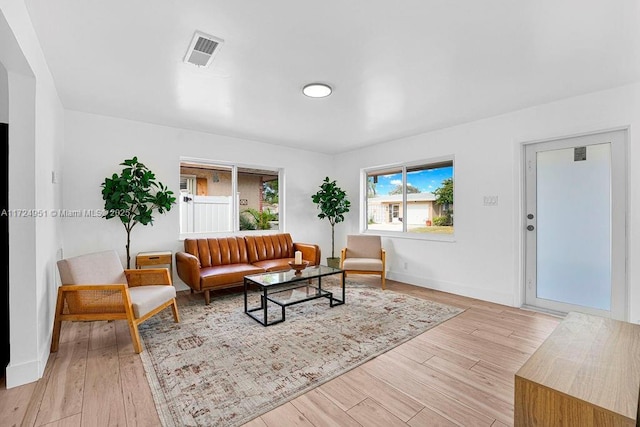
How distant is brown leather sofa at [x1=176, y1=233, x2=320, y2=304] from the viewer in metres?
3.73

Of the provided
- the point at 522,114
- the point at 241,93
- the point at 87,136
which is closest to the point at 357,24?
the point at 241,93

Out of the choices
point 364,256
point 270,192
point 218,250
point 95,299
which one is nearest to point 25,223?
point 95,299

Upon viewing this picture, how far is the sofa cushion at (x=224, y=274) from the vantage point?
3.68 meters

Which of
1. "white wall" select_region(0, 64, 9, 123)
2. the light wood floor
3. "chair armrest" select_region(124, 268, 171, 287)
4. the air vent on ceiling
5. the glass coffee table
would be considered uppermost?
the air vent on ceiling

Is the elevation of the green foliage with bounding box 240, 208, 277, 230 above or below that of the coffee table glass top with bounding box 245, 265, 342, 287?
above

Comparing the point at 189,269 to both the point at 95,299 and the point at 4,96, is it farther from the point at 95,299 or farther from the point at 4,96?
the point at 4,96

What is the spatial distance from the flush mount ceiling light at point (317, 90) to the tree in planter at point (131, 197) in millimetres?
2323

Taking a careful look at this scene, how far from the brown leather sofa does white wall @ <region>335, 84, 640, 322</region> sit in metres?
2.05

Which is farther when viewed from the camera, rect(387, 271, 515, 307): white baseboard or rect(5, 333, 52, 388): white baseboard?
rect(387, 271, 515, 307): white baseboard

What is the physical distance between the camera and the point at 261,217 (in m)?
5.49

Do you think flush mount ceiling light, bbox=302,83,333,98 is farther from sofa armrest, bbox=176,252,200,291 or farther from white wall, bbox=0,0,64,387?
sofa armrest, bbox=176,252,200,291

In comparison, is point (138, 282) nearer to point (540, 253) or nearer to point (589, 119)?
point (540, 253)

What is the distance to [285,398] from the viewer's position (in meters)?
1.89

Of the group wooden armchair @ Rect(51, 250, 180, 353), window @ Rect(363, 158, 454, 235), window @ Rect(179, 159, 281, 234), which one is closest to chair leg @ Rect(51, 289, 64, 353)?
wooden armchair @ Rect(51, 250, 180, 353)
